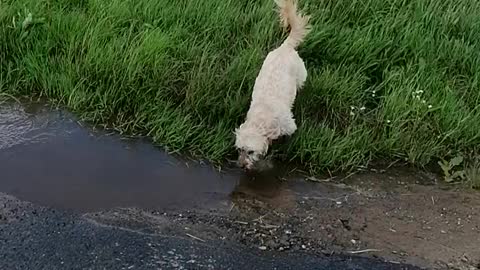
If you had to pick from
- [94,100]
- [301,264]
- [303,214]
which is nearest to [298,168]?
[303,214]

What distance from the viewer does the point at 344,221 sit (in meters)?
4.34

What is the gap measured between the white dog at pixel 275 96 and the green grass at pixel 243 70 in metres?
0.21

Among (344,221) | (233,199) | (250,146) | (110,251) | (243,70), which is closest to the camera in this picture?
(110,251)

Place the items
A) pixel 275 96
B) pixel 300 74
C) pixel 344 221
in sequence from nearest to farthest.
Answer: pixel 344 221, pixel 275 96, pixel 300 74

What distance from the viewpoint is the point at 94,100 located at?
17.3 feet

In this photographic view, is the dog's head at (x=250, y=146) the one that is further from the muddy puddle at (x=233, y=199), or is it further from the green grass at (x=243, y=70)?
the green grass at (x=243, y=70)

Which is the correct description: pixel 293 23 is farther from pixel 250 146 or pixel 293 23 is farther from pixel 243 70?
pixel 250 146

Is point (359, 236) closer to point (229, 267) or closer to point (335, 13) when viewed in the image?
point (229, 267)

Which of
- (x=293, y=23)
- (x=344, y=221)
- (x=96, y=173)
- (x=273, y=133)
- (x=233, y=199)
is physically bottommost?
(x=96, y=173)

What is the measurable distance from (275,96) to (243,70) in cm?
61

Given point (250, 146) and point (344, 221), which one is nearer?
point (344, 221)

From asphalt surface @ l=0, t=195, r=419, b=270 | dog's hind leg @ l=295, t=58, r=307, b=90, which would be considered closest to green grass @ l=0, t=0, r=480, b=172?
dog's hind leg @ l=295, t=58, r=307, b=90

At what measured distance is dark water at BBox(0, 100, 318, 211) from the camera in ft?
14.3

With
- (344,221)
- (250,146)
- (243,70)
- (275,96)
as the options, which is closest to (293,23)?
(243,70)
